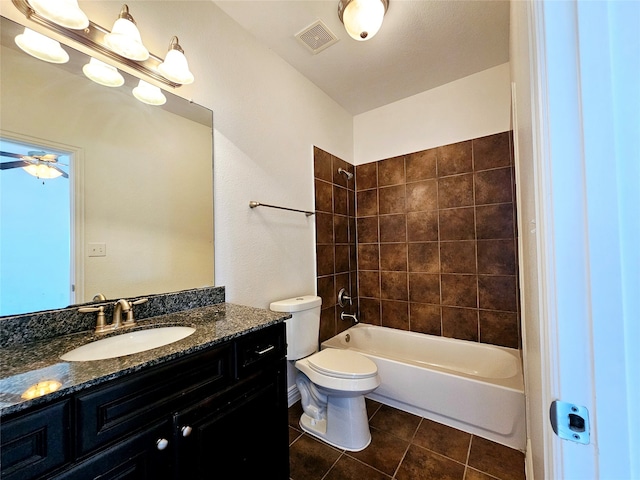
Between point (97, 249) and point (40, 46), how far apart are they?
776mm

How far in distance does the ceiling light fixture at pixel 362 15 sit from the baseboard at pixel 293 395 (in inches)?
91.3

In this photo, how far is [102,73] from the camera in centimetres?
112

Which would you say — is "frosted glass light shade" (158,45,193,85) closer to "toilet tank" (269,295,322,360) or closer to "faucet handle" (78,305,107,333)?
"faucet handle" (78,305,107,333)

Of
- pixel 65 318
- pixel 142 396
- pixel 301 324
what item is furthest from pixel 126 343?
pixel 301 324

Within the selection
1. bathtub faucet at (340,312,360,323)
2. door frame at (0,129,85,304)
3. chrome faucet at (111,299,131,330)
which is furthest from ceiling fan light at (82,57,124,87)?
bathtub faucet at (340,312,360,323)

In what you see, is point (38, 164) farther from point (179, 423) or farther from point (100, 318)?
point (179, 423)

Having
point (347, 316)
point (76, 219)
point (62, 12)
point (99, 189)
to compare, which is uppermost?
point (62, 12)

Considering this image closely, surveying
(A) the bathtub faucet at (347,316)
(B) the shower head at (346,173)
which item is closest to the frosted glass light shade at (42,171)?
(B) the shower head at (346,173)

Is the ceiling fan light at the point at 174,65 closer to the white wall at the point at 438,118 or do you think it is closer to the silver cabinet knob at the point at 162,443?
the silver cabinet knob at the point at 162,443

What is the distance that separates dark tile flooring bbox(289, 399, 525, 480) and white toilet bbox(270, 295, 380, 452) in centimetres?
7

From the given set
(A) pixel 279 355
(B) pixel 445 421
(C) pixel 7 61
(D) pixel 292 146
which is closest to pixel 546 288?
Answer: (A) pixel 279 355

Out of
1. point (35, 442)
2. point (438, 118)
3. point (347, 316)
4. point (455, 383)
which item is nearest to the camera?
point (35, 442)

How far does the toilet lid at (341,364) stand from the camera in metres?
1.52

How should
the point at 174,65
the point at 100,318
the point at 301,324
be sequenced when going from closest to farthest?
the point at 100,318 → the point at 174,65 → the point at 301,324
